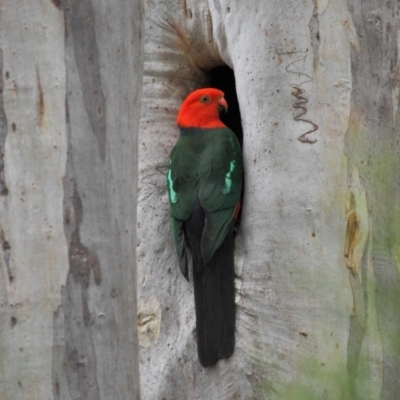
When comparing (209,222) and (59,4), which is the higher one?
(59,4)

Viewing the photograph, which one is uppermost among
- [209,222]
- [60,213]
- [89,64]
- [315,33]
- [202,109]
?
[315,33]

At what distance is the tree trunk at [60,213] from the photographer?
2.02 meters

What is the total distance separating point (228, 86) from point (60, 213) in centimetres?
265

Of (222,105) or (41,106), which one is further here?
(222,105)

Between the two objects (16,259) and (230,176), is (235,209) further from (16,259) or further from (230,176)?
(16,259)

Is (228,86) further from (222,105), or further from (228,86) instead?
(222,105)

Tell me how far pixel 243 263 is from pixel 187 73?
106cm

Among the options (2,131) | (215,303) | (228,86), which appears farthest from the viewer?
(228,86)

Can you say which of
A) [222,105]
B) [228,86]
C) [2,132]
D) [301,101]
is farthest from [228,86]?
[2,132]

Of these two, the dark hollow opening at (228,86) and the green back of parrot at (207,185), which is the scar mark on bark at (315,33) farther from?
the dark hollow opening at (228,86)

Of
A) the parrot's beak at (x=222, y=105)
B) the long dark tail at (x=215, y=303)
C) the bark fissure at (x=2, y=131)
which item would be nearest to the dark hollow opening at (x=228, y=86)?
the parrot's beak at (x=222, y=105)

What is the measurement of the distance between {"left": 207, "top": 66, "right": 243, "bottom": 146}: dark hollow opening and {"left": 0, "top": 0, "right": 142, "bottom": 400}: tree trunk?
6.69ft

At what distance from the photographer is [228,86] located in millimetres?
4578

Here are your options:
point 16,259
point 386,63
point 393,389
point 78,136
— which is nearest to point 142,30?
point 78,136
